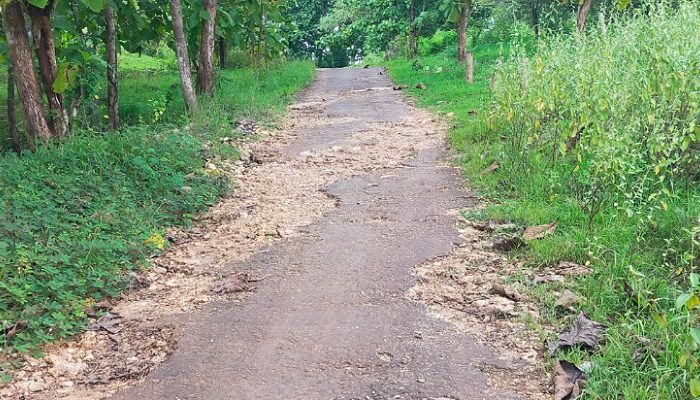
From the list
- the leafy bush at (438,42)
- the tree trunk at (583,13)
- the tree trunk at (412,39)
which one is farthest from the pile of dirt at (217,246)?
the leafy bush at (438,42)

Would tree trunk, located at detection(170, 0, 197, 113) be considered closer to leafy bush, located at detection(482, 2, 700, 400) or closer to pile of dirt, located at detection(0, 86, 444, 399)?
pile of dirt, located at detection(0, 86, 444, 399)

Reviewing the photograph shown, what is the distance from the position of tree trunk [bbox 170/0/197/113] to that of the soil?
3.62 meters

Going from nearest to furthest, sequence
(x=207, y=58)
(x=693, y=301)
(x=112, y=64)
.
Result: (x=693, y=301), (x=112, y=64), (x=207, y=58)

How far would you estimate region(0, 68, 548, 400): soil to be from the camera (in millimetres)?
3211

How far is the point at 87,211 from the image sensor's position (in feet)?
17.0

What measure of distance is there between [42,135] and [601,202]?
20.1 feet

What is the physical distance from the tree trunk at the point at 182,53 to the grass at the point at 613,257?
4.46 m

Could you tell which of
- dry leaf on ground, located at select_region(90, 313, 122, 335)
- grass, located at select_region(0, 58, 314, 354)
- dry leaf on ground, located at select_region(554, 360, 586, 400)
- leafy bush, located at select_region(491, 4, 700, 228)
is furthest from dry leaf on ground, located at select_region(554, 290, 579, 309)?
grass, located at select_region(0, 58, 314, 354)

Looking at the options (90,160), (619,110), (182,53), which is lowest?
(90,160)


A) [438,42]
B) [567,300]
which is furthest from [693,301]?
[438,42]

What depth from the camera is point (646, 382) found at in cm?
289

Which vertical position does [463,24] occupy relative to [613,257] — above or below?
above

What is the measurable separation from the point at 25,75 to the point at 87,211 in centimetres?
279

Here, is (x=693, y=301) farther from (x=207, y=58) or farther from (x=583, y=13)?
(x=583, y=13)
